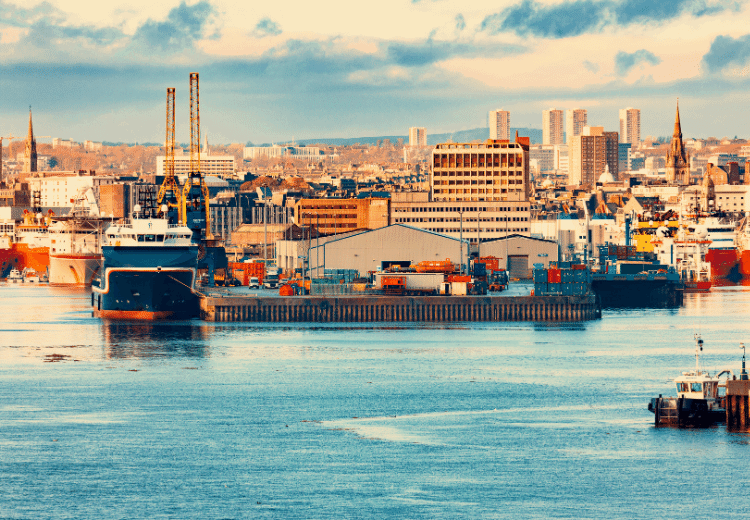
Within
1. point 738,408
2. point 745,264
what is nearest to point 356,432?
point 738,408

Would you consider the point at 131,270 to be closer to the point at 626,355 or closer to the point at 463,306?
the point at 463,306

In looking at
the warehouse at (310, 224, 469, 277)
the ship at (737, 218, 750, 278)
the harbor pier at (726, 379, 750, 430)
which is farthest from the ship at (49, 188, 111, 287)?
the harbor pier at (726, 379, 750, 430)

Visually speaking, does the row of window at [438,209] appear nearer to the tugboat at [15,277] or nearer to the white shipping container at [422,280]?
the tugboat at [15,277]

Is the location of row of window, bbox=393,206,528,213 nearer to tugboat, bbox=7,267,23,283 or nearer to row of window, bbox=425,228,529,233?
row of window, bbox=425,228,529,233

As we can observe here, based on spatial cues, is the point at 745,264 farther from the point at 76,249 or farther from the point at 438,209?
the point at 76,249

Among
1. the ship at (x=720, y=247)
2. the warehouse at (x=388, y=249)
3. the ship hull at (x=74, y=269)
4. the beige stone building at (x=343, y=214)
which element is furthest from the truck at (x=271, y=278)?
the ship at (x=720, y=247)
